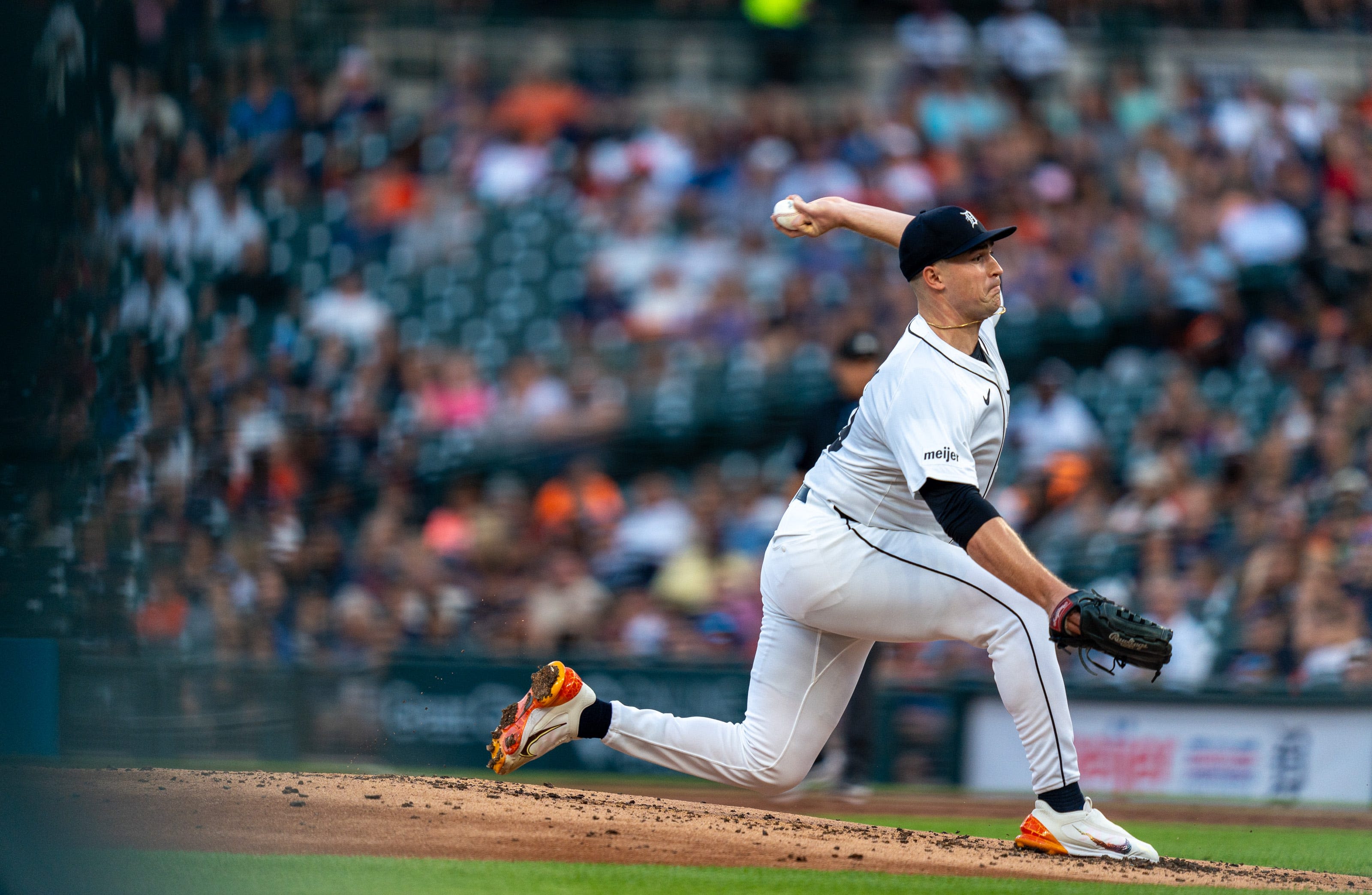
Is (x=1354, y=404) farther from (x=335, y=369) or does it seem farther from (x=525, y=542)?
(x=335, y=369)

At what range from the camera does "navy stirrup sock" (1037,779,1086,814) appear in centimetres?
452

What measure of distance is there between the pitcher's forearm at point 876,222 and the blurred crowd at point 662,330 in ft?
6.35

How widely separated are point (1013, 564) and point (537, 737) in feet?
5.44

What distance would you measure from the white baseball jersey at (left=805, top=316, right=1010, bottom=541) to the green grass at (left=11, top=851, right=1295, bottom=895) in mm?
1023

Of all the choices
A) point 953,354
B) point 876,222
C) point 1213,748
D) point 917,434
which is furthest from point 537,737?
point 1213,748

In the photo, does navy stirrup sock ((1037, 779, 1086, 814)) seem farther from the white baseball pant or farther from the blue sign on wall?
the blue sign on wall

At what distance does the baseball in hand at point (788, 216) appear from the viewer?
4914 mm

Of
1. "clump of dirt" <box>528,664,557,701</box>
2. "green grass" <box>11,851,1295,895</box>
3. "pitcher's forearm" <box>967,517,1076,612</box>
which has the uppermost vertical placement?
"pitcher's forearm" <box>967,517,1076,612</box>

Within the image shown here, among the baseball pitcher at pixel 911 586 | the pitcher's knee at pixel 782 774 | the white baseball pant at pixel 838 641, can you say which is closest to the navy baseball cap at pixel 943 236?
the baseball pitcher at pixel 911 586

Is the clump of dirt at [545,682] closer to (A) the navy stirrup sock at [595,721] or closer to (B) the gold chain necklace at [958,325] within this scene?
(A) the navy stirrup sock at [595,721]

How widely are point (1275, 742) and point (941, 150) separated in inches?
221

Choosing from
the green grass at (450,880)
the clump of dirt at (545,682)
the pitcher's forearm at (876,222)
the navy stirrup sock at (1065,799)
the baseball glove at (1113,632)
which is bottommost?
the green grass at (450,880)

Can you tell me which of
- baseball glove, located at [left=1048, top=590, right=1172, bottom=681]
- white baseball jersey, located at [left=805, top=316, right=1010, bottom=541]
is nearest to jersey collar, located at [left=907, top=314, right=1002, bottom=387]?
white baseball jersey, located at [left=805, top=316, right=1010, bottom=541]

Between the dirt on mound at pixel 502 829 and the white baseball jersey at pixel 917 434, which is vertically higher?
the white baseball jersey at pixel 917 434
